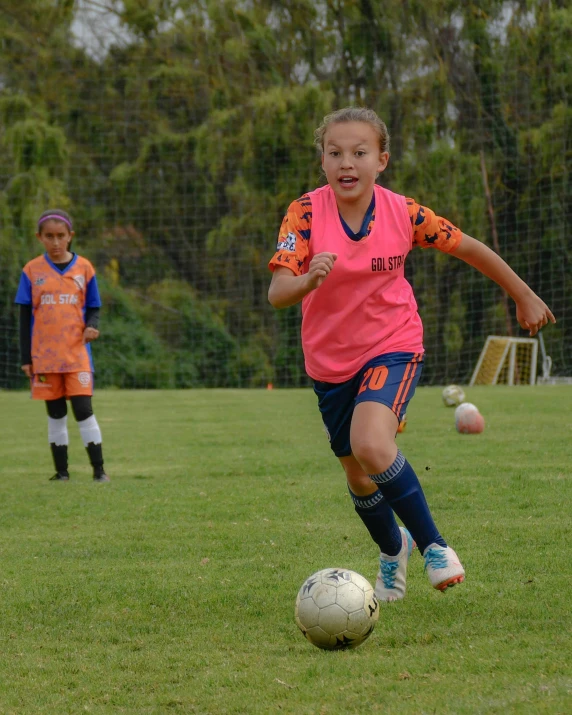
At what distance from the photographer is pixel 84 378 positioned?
7.00 m

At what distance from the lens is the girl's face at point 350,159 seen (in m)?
3.69

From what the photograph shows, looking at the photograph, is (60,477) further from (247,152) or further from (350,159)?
(247,152)

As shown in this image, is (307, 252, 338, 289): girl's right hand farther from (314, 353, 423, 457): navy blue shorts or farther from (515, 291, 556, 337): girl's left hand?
(515, 291, 556, 337): girl's left hand

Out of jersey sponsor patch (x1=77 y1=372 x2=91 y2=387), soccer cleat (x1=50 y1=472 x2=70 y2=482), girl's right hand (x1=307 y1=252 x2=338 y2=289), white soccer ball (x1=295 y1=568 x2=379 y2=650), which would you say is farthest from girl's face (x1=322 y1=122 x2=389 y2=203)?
soccer cleat (x1=50 y1=472 x2=70 y2=482)

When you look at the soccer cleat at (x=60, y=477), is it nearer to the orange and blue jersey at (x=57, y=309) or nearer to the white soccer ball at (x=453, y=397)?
the orange and blue jersey at (x=57, y=309)

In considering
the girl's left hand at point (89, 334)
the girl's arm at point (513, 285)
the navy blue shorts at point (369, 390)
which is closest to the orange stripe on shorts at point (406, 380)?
the navy blue shorts at point (369, 390)

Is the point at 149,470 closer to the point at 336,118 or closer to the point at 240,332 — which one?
the point at 336,118

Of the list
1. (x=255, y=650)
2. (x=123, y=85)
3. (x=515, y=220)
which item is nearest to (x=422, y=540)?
(x=255, y=650)

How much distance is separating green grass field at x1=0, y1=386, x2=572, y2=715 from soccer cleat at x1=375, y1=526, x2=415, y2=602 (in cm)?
7

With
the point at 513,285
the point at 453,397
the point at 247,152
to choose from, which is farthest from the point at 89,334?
the point at 247,152

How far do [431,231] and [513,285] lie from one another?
360 millimetres

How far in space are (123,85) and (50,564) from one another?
20307mm

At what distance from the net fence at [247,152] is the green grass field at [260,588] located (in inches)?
534

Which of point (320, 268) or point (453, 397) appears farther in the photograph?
point (453, 397)
